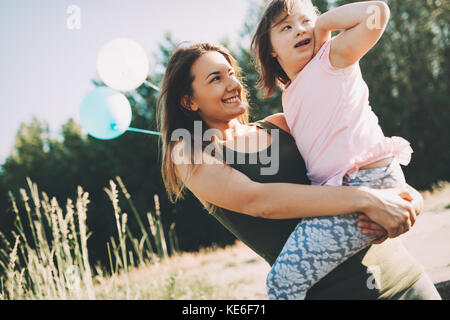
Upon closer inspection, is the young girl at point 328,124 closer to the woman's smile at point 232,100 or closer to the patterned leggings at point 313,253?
the patterned leggings at point 313,253

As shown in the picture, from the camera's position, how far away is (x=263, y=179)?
1357mm

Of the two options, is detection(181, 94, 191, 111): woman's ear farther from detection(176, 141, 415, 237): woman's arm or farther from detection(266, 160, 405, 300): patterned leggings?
detection(266, 160, 405, 300): patterned leggings

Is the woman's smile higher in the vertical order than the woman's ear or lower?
lower

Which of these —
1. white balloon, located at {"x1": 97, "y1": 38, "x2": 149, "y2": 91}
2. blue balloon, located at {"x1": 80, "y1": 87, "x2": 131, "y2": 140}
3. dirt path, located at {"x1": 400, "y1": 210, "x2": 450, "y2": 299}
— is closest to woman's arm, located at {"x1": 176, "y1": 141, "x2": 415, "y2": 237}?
dirt path, located at {"x1": 400, "y1": 210, "x2": 450, "y2": 299}

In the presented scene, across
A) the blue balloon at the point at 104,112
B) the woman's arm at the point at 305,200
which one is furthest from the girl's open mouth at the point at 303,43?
the blue balloon at the point at 104,112

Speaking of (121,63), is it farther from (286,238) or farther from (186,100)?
(286,238)

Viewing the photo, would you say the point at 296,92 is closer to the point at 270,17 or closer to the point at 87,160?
the point at 270,17

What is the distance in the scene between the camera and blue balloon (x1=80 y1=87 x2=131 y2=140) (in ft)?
9.21

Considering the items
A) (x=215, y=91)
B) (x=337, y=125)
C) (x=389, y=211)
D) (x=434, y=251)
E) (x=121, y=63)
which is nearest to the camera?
(x=389, y=211)

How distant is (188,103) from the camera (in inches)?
62.8

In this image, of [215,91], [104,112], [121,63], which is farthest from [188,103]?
[121,63]

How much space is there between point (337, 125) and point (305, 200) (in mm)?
285

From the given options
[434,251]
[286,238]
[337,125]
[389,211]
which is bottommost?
[434,251]
